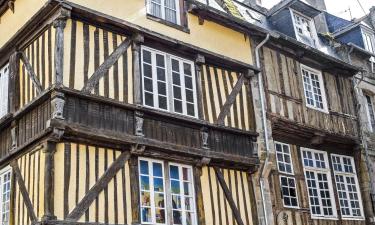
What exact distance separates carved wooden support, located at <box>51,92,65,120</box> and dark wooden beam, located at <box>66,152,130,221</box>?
126 cm

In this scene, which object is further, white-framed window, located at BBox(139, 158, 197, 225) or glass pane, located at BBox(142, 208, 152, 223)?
white-framed window, located at BBox(139, 158, 197, 225)

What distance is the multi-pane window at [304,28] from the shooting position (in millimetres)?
14570

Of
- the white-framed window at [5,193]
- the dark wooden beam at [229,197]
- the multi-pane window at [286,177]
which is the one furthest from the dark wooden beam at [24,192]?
the multi-pane window at [286,177]

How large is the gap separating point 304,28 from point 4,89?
884 cm

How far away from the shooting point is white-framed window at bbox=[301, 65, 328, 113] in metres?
13.6

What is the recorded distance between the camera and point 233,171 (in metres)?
10.9

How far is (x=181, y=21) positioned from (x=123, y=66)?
233 centimetres

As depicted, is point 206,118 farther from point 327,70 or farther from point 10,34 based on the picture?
point 327,70

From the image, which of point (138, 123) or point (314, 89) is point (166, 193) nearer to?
point (138, 123)

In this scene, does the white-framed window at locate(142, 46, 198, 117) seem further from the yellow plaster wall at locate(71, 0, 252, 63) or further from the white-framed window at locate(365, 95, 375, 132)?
the white-framed window at locate(365, 95, 375, 132)

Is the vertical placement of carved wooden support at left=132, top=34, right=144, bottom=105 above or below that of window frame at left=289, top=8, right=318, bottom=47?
below

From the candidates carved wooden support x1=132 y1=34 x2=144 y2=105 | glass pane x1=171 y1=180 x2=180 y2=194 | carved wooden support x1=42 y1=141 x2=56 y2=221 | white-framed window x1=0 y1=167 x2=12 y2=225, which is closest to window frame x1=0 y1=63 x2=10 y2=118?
white-framed window x1=0 y1=167 x2=12 y2=225

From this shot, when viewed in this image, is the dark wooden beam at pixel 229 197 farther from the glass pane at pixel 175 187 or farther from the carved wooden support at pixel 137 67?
the carved wooden support at pixel 137 67

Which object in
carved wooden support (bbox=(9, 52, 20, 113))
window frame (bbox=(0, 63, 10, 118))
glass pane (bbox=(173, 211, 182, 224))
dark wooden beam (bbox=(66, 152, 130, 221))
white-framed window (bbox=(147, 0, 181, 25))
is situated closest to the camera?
dark wooden beam (bbox=(66, 152, 130, 221))
